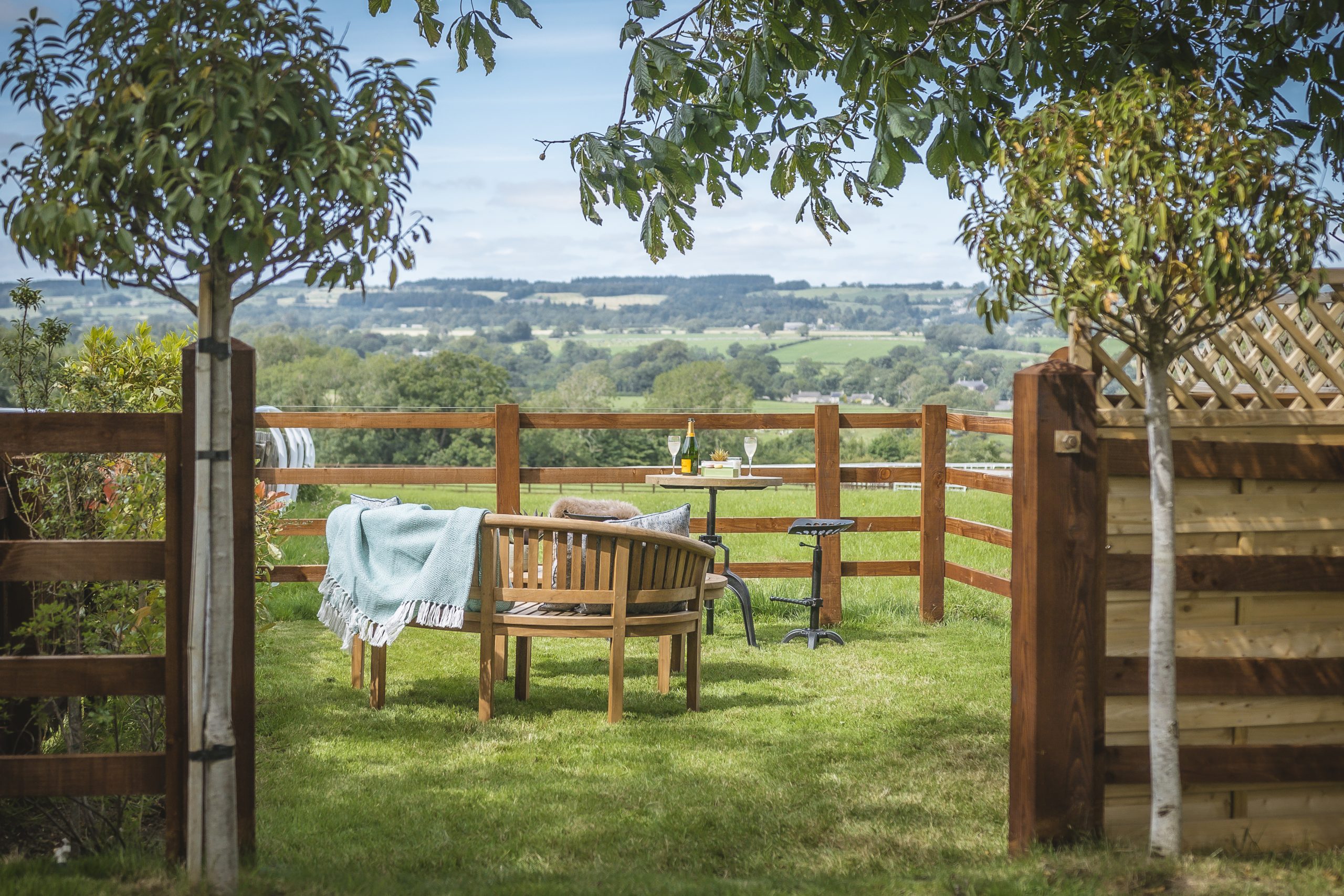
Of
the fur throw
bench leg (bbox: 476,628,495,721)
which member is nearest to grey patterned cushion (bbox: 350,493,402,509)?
bench leg (bbox: 476,628,495,721)

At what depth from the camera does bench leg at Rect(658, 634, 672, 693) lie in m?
4.88

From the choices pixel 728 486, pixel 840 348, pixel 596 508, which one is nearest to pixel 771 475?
pixel 728 486

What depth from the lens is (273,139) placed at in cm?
218

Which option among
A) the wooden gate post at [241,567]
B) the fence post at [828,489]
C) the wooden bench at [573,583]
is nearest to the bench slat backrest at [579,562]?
the wooden bench at [573,583]

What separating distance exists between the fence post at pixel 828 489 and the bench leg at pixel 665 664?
216 cm

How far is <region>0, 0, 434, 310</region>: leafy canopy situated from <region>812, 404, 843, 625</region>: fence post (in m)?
4.88

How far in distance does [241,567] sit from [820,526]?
3967 mm

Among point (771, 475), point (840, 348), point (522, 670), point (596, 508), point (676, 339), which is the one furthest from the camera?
point (676, 339)

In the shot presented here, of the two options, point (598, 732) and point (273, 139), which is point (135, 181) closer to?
point (273, 139)

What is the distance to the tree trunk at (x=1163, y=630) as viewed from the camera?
2.53m

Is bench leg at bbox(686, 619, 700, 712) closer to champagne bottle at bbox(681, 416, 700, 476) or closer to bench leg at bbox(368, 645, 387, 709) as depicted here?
bench leg at bbox(368, 645, 387, 709)

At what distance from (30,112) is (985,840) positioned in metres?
2.97

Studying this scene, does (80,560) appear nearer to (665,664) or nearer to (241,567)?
(241,567)

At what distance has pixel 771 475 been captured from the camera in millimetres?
6828
